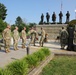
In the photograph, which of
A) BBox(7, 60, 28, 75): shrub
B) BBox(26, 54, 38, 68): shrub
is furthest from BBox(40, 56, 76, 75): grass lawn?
BBox(7, 60, 28, 75): shrub

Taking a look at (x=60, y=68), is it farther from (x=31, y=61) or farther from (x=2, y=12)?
(x=2, y=12)

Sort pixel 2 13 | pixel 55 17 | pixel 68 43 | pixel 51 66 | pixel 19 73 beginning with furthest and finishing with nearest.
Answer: pixel 2 13
pixel 55 17
pixel 68 43
pixel 51 66
pixel 19 73

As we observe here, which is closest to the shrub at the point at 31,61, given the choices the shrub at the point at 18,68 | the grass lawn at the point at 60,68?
the grass lawn at the point at 60,68

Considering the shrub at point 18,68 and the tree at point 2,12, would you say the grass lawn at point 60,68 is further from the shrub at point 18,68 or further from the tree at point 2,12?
the tree at point 2,12

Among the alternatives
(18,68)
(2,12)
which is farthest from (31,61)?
(2,12)

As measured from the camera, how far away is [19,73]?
7676mm

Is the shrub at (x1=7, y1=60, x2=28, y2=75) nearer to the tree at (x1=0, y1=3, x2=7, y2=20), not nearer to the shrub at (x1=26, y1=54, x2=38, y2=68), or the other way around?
the shrub at (x1=26, y1=54, x2=38, y2=68)

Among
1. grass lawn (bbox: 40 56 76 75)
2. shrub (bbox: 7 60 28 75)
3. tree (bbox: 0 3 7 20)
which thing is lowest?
grass lawn (bbox: 40 56 76 75)

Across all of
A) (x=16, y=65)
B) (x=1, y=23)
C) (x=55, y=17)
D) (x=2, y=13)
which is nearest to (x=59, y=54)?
(x=16, y=65)

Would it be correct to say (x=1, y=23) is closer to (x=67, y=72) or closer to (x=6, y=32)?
(x=6, y=32)

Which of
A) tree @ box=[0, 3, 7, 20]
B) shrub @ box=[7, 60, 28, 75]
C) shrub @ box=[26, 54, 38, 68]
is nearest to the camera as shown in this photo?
shrub @ box=[7, 60, 28, 75]

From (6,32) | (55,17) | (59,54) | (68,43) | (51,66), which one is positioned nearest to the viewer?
(51,66)

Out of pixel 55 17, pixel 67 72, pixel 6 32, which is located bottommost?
pixel 67 72

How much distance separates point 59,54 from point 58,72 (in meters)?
4.17
